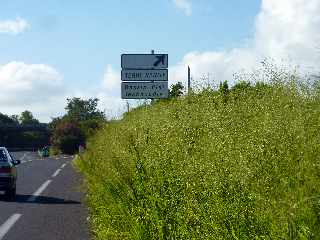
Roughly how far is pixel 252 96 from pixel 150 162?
62.3 inches

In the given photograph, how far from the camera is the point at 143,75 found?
81.2 ft

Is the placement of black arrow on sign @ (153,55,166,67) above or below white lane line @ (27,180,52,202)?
above

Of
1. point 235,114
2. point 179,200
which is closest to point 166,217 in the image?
point 179,200

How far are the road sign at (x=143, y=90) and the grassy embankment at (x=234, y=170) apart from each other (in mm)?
13834

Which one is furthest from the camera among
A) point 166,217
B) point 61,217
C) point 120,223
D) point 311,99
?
point 61,217

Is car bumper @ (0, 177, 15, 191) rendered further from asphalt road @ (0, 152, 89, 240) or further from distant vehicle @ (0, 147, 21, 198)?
asphalt road @ (0, 152, 89, 240)

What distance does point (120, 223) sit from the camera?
38.0ft

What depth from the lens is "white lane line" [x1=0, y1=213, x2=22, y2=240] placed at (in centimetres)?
1393

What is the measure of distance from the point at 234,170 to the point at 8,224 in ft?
31.3

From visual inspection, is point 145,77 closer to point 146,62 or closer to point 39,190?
point 146,62

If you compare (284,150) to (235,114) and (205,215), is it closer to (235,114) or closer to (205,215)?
(205,215)

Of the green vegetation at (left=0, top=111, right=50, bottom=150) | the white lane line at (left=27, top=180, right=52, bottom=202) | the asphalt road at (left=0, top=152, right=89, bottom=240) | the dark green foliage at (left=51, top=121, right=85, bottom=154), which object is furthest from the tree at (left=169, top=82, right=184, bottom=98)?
the green vegetation at (left=0, top=111, right=50, bottom=150)

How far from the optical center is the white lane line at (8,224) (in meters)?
13.9

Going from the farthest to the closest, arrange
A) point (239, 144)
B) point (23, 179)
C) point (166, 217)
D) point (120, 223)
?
point (23, 179), point (120, 223), point (166, 217), point (239, 144)
